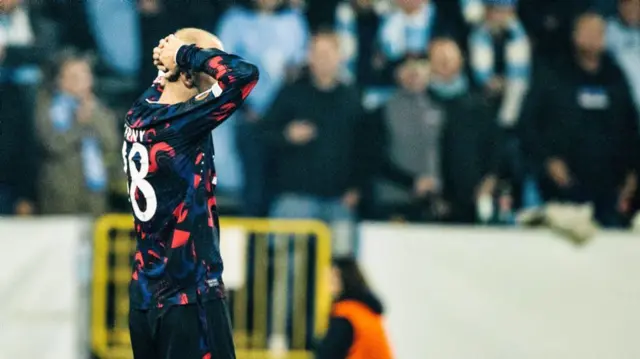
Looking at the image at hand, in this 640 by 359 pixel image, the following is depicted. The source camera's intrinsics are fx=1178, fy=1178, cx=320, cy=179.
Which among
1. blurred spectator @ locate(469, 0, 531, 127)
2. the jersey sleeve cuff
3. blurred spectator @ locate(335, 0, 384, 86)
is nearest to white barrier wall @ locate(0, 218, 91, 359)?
blurred spectator @ locate(335, 0, 384, 86)

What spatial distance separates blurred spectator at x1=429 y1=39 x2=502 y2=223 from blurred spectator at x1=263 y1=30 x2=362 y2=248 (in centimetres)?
79

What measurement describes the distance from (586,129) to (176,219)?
628 cm

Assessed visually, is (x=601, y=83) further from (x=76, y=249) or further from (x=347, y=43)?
(x=76, y=249)

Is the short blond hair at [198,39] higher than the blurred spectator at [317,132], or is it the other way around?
the short blond hair at [198,39]

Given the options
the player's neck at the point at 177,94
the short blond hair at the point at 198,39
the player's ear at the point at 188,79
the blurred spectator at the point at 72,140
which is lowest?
the blurred spectator at the point at 72,140

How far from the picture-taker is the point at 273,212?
9883mm

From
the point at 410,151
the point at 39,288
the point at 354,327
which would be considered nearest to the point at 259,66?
the point at 410,151

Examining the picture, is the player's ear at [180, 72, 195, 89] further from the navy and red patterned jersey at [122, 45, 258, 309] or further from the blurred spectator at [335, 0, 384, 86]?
the blurred spectator at [335, 0, 384, 86]

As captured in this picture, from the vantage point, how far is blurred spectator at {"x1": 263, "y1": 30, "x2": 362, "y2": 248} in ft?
32.6

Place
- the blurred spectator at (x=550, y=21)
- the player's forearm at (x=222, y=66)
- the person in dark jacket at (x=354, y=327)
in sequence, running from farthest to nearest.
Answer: the blurred spectator at (x=550, y=21), the person in dark jacket at (x=354, y=327), the player's forearm at (x=222, y=66)

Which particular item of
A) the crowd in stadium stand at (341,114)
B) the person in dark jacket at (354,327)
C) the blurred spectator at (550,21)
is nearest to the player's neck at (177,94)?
the person in dark jacket at (354,327)

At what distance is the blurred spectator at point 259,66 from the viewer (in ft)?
32.8

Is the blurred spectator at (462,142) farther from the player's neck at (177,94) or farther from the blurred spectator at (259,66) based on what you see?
the player's neck at (177,94)

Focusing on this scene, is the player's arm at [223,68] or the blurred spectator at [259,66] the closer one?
the player's arm at [223,68]
